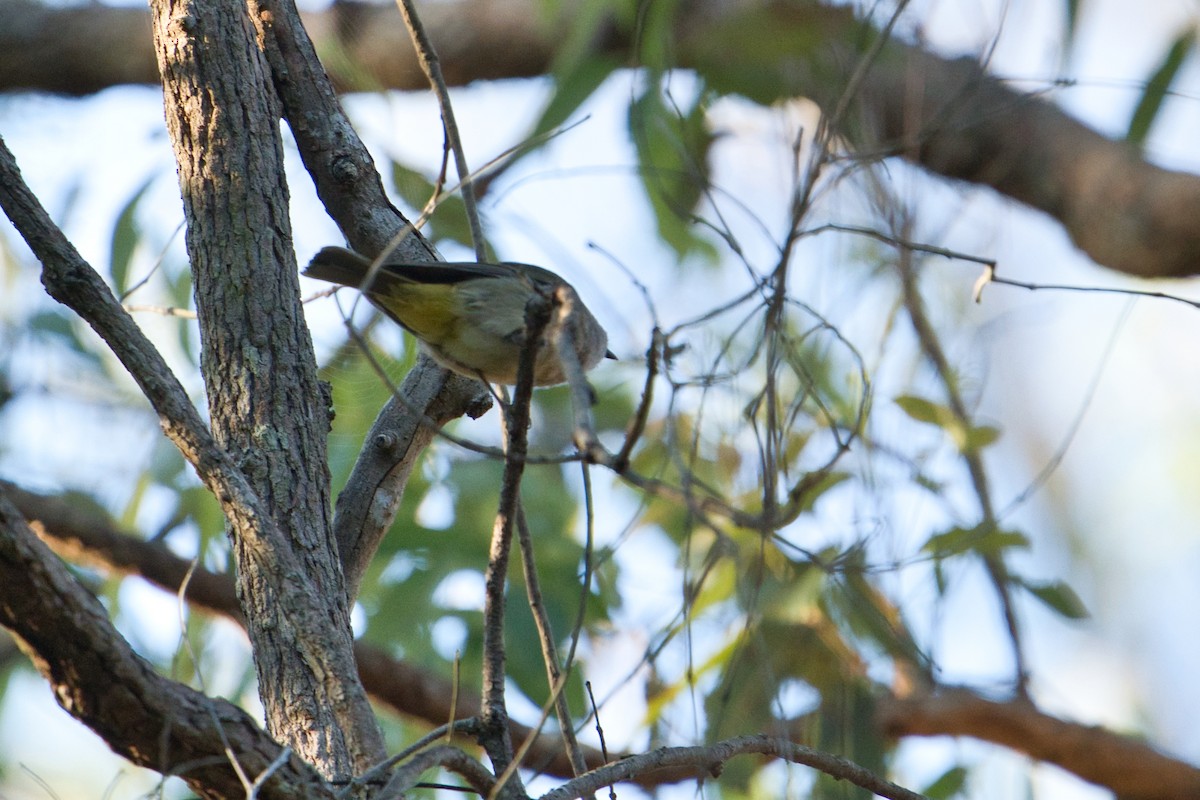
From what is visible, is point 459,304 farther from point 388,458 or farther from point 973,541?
point 973,541

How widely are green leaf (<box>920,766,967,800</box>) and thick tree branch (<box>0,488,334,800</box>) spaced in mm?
3209

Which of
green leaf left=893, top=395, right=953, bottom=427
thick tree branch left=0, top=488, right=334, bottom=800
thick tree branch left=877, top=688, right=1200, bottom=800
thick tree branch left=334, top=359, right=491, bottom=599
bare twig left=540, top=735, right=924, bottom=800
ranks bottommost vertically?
thick tree branch left=0, top=488, right=334, bottom=800

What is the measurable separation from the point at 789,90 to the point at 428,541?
7.71 feet

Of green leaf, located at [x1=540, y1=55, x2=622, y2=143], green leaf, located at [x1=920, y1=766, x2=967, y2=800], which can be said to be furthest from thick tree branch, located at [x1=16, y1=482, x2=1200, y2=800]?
green leaf, located at [x1=540, y1=55, x2=622, y2=143]

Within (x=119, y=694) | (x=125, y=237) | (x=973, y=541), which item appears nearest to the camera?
(x=119, y=694)

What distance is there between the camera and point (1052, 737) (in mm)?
4246

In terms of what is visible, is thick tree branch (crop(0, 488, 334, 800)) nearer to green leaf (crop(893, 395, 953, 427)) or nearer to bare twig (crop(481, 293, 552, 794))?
bare twig (crop(481, 293, 552, 794))

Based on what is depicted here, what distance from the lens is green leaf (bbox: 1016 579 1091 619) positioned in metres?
4.18

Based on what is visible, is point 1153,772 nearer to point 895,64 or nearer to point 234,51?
point 895,64

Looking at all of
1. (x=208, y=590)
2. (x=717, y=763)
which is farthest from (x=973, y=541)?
(x=208, y=590)

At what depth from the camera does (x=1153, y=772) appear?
419 cm

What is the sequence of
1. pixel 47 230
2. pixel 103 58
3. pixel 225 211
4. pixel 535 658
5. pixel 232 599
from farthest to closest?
1. pixel 103 58
2. pixel 535 658
3. pixel 232 599
4. pixel 225 211
5. pixel 47 230

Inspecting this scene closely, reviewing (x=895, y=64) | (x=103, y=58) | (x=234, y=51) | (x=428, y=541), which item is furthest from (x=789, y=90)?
(x=103, y=58)

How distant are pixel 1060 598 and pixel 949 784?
832 mm
